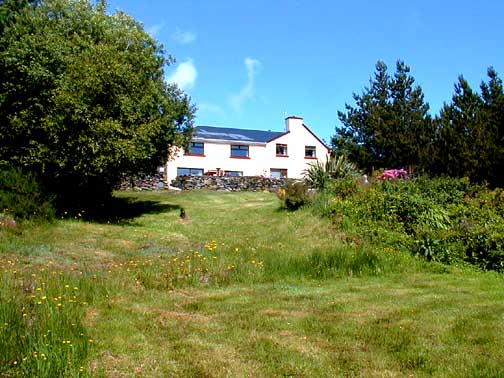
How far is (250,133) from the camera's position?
4519cm

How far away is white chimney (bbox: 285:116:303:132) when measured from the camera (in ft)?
144

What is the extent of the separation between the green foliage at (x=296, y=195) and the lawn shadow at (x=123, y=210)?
5298 millimetres

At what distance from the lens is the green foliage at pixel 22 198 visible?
14375 millimetres

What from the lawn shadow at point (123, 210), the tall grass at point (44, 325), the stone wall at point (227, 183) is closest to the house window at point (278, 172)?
the stone wall at point (227, 183)

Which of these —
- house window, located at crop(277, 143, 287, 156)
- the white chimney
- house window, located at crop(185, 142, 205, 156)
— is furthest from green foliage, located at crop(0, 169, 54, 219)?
the white chimney

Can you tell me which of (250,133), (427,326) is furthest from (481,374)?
(250,133)

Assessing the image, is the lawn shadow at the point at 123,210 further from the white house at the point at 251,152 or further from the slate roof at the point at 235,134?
the slate roof at the point at 235,134

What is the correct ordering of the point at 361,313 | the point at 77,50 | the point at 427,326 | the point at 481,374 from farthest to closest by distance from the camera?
1. the point at 77,50
2. the point at 361,313
3. the point at 427,326
4. the point at 481,374

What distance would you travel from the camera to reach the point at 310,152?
4441 centimetres

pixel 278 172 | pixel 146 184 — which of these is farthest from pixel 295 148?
pixel 146 184

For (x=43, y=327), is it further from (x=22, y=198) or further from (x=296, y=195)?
(x=296, y=195)

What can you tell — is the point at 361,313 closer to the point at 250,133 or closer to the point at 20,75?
the point at 20,75

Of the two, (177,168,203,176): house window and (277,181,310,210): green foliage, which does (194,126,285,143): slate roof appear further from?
(277,181,310,210): green foliage

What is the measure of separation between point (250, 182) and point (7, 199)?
2044cm
